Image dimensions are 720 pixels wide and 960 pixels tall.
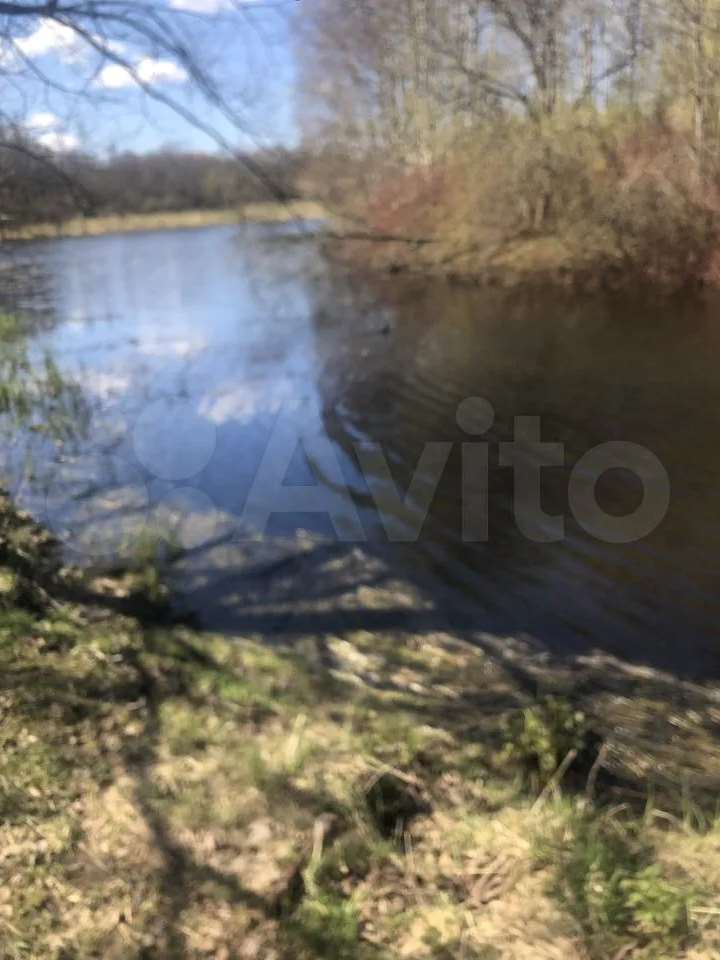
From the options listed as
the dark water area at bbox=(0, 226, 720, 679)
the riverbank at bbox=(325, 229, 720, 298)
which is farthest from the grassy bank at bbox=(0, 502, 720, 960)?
the riverbank at bbox=(325, 229, 720, 298)

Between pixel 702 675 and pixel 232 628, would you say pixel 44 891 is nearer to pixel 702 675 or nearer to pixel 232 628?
pixel 232 628

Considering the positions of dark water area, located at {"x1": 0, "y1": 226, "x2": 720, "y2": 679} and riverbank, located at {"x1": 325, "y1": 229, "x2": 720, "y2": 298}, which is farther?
riverbank, located at {"x1": 325, "y1": 229, "x2": 720, "y2": 298}

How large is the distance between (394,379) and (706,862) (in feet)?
35.4

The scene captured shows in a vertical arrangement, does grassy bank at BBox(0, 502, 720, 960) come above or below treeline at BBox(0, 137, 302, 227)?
below

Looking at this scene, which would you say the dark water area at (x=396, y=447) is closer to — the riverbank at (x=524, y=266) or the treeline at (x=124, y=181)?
the treeline at (x=124, y=181)

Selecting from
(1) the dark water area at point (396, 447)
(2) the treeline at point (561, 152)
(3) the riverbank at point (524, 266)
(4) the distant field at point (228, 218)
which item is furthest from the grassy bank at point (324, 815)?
(3) the riverbank at point (524, 266)

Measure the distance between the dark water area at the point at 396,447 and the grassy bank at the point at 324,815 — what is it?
44.1 inches

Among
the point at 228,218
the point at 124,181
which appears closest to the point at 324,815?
the point at 228,218

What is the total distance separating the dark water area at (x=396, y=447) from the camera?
6.25m

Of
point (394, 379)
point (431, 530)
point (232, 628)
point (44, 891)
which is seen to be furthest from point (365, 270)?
point (44, 891)

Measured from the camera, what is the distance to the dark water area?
625cm

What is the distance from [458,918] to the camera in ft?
9.14

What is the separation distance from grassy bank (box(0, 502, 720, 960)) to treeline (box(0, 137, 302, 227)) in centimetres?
277

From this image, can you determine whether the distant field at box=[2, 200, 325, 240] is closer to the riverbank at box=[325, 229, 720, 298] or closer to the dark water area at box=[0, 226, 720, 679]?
the dark water area at box=[0, 226, 720, 679]
